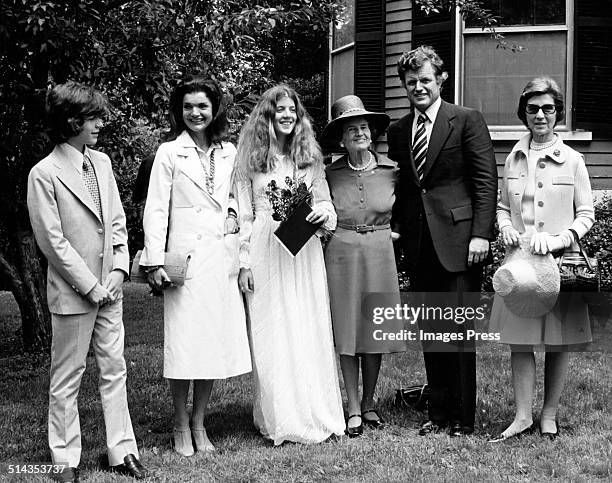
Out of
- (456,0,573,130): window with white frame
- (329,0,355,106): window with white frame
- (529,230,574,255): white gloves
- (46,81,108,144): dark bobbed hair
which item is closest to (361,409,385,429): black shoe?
(529,230,574,255): white gloves

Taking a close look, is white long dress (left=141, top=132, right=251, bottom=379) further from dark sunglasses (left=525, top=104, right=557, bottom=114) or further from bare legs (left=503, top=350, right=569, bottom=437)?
dark sunglasses (left=525, top=104, right=557, bottom=114)

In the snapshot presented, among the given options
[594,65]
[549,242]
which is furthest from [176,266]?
[594,65]

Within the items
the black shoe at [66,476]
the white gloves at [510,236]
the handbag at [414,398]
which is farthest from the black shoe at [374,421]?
the black shoe at [66,476]

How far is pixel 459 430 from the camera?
5676 millimetres

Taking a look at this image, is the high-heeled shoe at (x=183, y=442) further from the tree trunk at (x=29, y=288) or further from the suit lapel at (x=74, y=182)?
the tree trunk at (x=29, y=288)

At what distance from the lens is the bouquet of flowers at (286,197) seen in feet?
17.9

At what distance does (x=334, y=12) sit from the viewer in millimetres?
7980

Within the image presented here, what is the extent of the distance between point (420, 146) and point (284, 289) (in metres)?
1.35

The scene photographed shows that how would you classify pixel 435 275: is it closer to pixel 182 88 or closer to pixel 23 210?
pixel 182 88

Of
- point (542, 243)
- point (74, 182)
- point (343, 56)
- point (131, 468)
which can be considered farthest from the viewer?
point (343, 56)

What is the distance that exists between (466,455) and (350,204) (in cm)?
182

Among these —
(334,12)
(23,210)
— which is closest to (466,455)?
(334,12)

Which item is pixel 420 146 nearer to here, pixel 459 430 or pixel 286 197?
pixel 286 197

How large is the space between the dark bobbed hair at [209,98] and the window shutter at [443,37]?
5.90 m
